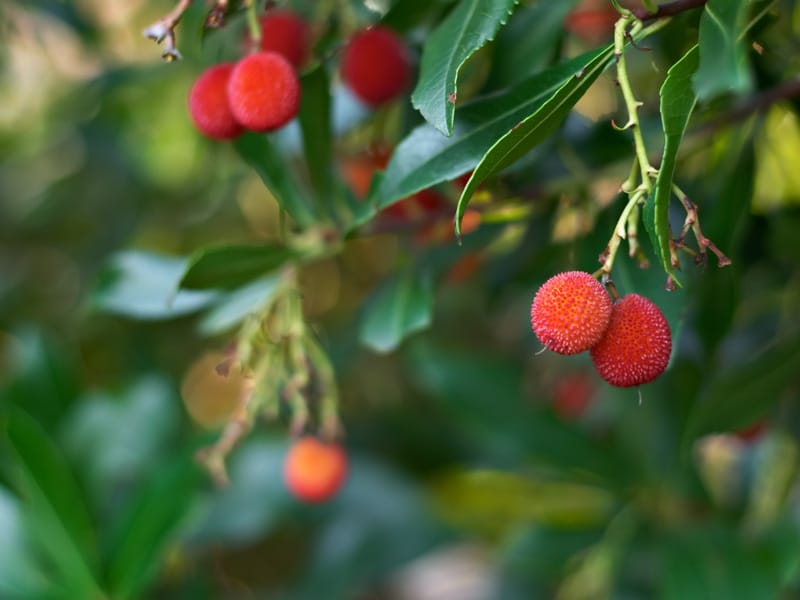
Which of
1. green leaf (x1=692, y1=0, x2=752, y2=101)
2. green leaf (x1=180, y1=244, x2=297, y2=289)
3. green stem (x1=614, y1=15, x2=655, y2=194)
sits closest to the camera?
green leaf (x1=692, y1=0, x2=752, y2=101)

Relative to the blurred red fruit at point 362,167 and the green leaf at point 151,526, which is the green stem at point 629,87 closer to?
the blurred red fruit at point 362,167

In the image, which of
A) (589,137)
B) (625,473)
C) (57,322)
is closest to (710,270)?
(589,137)

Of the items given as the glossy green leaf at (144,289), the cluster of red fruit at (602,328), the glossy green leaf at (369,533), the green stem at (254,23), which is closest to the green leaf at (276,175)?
the glossy green leaf at (144,289)

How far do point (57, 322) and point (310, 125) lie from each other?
4.30ft

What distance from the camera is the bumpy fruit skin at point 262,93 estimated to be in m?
0.78

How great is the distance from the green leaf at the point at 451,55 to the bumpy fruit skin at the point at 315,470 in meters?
0.59

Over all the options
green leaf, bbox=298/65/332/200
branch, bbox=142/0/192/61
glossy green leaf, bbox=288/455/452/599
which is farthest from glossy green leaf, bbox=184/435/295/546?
branch, bbox=142/0/192/61

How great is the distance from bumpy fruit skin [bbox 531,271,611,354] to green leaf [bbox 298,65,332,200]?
1.32ft

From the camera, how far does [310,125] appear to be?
1.03 metres

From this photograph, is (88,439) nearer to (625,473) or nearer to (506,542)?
(506,542)

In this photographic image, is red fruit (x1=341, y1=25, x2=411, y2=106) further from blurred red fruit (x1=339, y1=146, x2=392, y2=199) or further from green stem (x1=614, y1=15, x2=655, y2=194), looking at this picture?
green stem (x1=614, y1=15, x2=655, y2=194)

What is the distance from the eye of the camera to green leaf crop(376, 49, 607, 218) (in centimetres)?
74

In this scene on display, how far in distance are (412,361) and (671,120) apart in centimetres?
99

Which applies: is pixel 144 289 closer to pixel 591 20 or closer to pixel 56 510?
pixel 56 510
